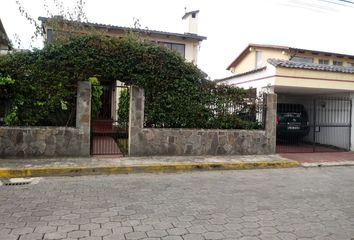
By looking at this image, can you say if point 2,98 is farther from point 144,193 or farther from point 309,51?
point 309,51

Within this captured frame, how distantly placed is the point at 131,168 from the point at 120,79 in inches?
115

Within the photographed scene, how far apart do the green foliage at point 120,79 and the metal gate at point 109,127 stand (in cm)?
68

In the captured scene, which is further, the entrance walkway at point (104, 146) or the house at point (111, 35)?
the house at point (111, 35)

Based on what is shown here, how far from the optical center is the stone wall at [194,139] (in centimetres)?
1012

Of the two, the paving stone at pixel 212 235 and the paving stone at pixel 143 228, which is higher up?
the paving stone at pixel 143 228

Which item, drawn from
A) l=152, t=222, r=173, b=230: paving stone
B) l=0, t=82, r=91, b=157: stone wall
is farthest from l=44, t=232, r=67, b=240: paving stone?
l=0, t=82, r=91, b=157: stone wall

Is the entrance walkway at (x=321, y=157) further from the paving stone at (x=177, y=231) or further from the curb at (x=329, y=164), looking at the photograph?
the paving stone at (x=177, y=231)

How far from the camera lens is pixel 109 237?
4246 mm

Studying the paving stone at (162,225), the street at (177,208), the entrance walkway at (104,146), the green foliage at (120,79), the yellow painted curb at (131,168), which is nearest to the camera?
the street at (177,208)

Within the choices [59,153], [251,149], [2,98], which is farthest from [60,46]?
[251,149]

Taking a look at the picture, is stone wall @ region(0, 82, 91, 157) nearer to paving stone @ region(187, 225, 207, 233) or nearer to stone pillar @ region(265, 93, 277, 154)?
Answer: paving stone @ region(187, 225, 207, 233)

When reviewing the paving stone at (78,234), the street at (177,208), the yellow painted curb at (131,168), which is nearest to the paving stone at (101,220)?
the street at (177,208)

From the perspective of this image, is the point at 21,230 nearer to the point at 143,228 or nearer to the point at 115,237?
the point at 115,237

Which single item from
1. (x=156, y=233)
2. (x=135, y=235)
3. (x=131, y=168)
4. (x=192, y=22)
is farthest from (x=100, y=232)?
(x=192, y=22)
